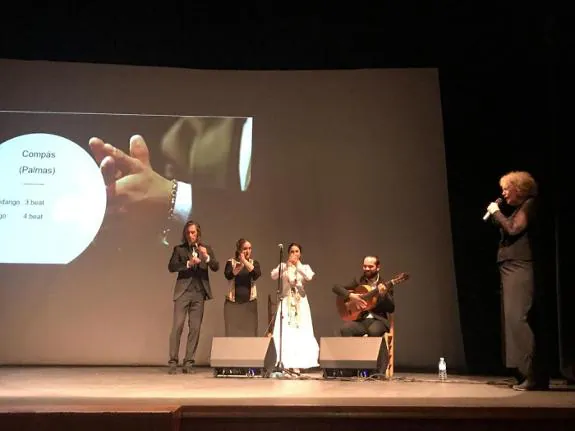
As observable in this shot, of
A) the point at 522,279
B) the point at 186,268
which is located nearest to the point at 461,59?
the point at 522,279

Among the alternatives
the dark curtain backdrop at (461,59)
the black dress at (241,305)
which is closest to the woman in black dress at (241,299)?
the black dress at (241,305)

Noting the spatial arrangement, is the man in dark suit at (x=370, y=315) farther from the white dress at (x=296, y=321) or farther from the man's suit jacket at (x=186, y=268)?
the man's suit jacket at (x=186, y=268)

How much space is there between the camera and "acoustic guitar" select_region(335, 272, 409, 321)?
191 inches

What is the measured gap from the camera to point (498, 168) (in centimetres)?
519

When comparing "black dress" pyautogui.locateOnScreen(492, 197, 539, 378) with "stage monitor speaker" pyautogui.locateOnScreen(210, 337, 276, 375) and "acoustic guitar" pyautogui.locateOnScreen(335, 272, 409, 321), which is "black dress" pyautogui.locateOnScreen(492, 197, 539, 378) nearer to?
"acoustic guitar" pyautogui.locateOnScreen(335, 272, 409, 321)

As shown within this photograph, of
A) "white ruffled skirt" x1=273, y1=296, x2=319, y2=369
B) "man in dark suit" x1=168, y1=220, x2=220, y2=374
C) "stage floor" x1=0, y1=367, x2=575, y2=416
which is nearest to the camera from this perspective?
"stage floor" x1=0, y1=367, x2=575, y2=416

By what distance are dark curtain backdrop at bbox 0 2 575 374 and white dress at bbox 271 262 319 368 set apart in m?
1.27

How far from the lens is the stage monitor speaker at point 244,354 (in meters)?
4.64

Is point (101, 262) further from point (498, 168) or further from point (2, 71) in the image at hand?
point (498, 168)

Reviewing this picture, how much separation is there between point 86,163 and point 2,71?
3.88 ft

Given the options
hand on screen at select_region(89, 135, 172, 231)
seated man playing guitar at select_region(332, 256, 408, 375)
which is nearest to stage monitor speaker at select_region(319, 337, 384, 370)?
seated man playing guitar at select_region(332, 256, 408, 375)

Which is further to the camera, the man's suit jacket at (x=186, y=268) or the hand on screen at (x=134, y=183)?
the hand on screen at (x=134, y=183)

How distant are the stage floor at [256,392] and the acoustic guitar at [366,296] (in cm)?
53

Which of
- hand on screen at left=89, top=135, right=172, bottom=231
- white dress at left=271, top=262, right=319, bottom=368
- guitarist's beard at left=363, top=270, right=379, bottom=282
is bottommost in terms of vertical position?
white dress at left=271, top=262, right=319, bottom=368
